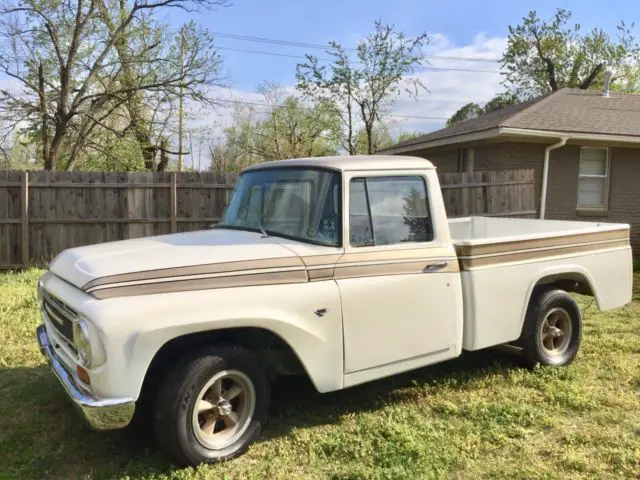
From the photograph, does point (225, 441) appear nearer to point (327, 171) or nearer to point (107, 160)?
point (327, 171)

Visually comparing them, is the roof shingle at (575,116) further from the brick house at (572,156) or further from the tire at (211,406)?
the tire at (211,406)

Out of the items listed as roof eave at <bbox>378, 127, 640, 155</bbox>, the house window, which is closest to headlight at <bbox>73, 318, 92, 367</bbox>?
roof eave at <bbox>378, 127, 640, 155</bbox>

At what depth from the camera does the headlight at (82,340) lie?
9.82 feet

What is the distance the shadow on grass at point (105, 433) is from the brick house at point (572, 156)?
28.5 feet

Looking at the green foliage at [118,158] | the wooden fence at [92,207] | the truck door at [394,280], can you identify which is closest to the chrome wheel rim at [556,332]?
the truck door at [394,280]

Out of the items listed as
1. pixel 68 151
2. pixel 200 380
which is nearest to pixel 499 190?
pixel 200 380

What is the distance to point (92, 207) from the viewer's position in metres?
10.5

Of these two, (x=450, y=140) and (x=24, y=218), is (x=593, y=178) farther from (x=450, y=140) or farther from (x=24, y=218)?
(x=24, y=218)

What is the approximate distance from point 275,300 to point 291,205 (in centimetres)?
89

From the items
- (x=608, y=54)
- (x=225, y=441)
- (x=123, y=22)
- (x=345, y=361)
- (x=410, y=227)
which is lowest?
(x=225, y=441)

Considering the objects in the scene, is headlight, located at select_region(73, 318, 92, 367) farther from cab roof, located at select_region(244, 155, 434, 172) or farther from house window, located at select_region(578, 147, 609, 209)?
house window, located at select_region(578, 147, 609, 209)

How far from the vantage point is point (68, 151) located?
695 inches

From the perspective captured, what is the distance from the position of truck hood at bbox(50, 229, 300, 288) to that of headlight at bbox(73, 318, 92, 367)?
0.26 m

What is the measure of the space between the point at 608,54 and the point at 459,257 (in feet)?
105
